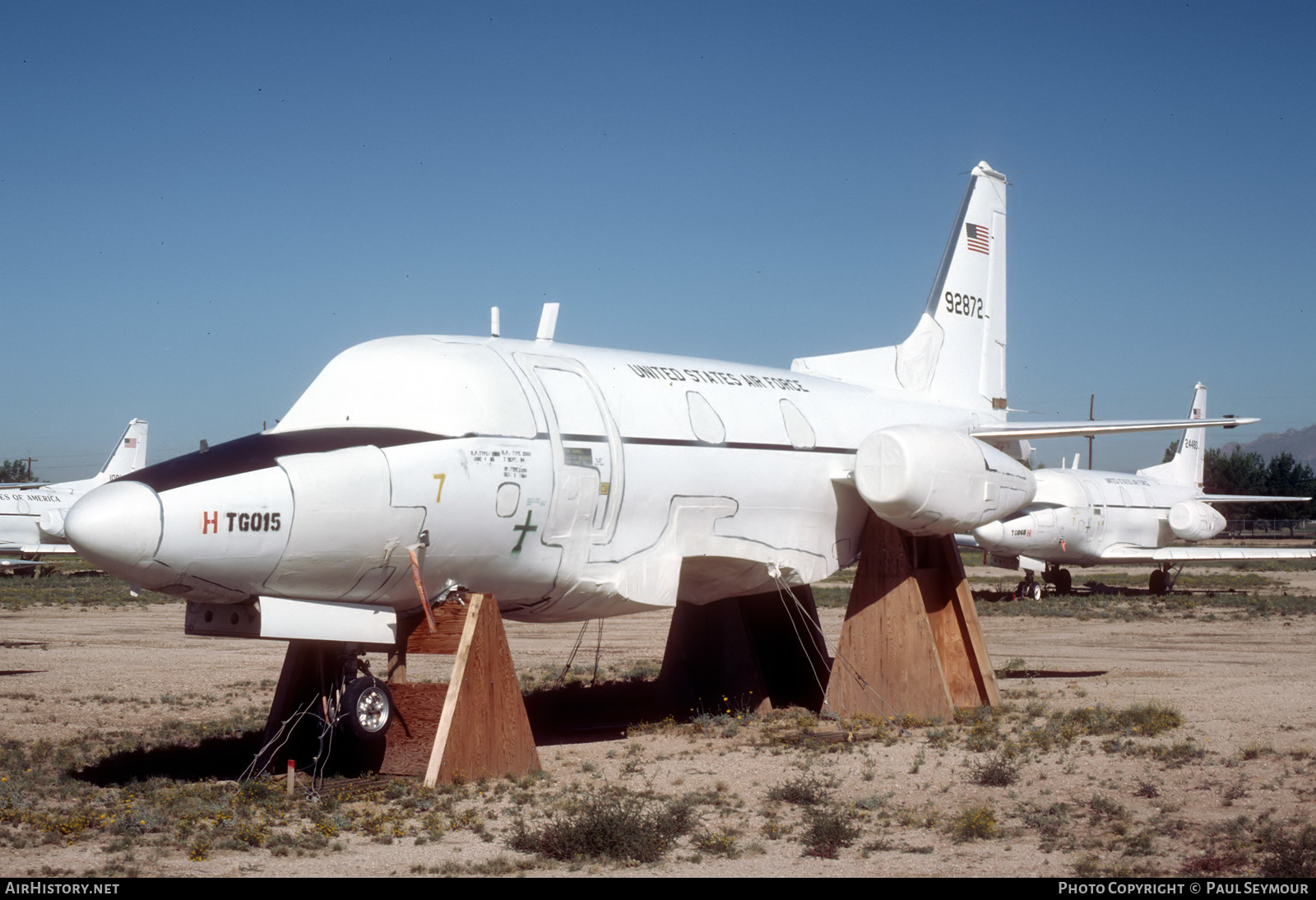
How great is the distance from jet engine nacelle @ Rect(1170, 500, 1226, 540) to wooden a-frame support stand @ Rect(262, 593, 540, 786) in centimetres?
3301

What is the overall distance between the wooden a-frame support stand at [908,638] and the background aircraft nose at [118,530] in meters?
7.82

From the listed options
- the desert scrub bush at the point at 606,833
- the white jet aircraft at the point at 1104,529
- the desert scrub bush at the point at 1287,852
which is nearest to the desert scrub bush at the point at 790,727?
the desert scrub bush at the point at 606,833

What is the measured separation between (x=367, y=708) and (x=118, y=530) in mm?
2472

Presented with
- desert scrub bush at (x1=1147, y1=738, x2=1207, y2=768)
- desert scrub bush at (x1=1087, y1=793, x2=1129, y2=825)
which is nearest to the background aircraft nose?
desert scrub bush at (x1=1087, y1=793, x2=1129, y2=825)

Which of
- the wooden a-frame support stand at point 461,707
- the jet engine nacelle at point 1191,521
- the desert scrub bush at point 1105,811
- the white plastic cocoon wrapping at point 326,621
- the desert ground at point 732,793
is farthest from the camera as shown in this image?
the jet engine nacelle at point 1191,521

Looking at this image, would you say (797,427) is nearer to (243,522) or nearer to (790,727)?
(790,727)

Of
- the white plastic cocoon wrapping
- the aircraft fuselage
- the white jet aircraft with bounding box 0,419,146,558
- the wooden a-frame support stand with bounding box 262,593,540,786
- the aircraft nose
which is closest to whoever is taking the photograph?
the aircraft fuselage

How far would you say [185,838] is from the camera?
26.7 feet

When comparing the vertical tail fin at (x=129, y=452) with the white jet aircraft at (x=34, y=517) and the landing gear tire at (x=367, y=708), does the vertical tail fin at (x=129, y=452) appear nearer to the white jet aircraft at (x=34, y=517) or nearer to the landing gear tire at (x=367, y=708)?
the white jet aircraft at (x=34, y=517)

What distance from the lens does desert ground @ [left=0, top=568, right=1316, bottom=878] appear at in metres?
7.61

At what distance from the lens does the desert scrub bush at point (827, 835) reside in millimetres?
7758

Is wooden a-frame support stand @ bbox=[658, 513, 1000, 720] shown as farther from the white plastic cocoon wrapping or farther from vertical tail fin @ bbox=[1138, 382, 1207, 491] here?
vertical tail fin @ bbox=[1138, 382, 1207, 491]

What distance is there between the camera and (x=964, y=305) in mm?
17250

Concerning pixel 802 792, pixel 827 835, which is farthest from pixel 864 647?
pixel 827 835
